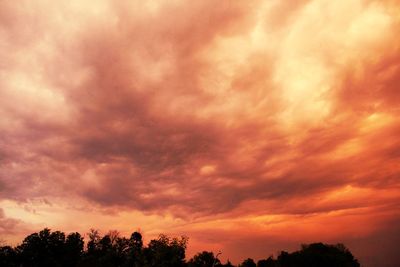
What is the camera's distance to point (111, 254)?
147500 millimetres

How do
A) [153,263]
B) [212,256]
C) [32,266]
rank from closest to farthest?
[153,263], [32,266], [212,256]

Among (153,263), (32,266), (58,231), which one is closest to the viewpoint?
(153,263)

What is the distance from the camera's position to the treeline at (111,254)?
126 meters

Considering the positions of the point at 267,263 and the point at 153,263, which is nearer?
the point at 153,263

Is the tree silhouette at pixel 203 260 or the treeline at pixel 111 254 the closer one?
the treeline at pixel 111 254

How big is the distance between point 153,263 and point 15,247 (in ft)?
256

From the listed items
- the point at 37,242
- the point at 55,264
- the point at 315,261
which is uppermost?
the point at 37,242

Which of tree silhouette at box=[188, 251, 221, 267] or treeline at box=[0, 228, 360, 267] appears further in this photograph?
tree silhouette at box=[188, 251, 221, 267]

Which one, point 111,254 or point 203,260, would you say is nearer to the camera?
point 111,254

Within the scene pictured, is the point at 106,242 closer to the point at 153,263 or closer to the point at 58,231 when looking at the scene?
the point at 58,231

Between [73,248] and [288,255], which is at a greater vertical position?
[73,248]

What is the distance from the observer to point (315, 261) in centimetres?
15200

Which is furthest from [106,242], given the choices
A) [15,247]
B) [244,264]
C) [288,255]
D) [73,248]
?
[288,255]

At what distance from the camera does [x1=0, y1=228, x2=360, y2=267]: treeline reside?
126250 millimetres
